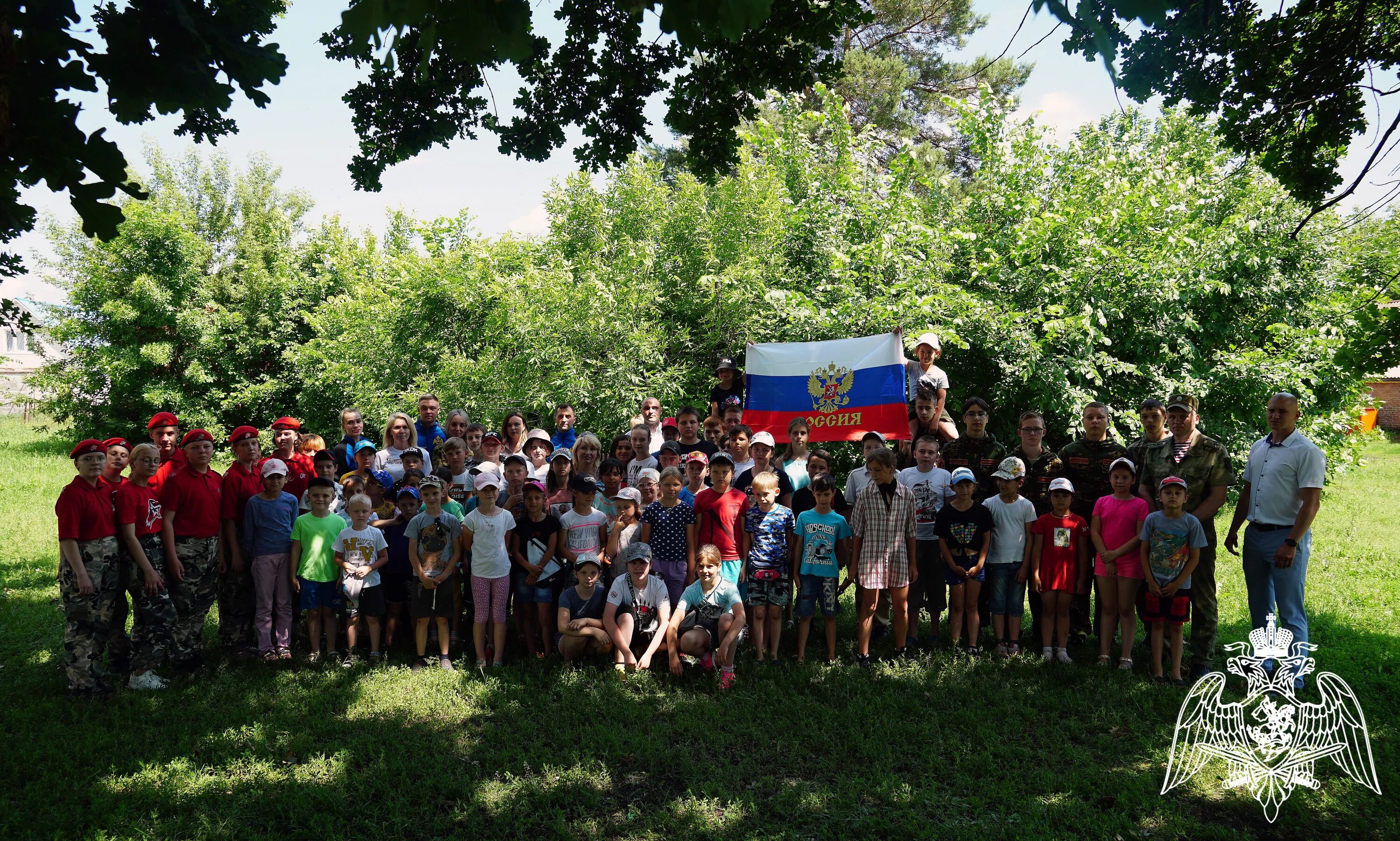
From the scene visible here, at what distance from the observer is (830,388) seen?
8695 mm

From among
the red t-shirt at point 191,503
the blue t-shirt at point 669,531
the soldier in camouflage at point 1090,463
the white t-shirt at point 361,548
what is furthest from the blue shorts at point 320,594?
the soldier in camouflage at point 1090,463

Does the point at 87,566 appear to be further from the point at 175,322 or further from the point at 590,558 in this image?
the point at 175,322

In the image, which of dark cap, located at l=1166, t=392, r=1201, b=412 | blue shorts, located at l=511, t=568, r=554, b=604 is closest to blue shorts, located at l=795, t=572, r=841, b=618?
blue shorts, located at l=511, t=568, r=554, b=604

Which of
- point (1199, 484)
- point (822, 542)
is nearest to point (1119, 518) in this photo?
point (1199, 484)

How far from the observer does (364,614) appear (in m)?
6.66

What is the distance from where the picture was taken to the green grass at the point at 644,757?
14.0 ft

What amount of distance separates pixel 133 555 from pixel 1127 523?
7085 mm

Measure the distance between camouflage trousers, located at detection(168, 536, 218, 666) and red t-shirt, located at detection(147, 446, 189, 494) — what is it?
0.45 meters

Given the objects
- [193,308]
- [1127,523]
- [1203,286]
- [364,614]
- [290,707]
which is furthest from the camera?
[193,308]

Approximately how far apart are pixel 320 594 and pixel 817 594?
12.7 feet

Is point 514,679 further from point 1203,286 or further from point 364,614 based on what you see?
point 1203,286

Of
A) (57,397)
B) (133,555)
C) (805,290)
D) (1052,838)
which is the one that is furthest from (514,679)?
(57,397)

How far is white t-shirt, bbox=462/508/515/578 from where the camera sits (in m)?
6.51

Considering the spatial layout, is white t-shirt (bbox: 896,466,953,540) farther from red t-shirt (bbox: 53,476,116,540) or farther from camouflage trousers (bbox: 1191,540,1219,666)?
red t-shirt (bbox: 53,476,116,540)
